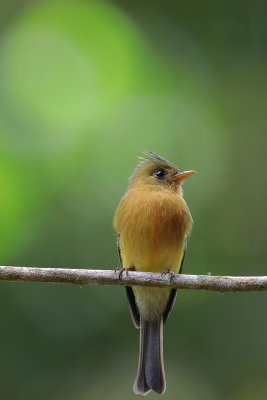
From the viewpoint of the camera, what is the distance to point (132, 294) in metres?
5.84

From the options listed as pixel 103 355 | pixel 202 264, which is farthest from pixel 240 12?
pixel 103 355

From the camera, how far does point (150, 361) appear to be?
5.56 meters

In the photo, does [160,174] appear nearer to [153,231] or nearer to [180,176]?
→ [180,176]

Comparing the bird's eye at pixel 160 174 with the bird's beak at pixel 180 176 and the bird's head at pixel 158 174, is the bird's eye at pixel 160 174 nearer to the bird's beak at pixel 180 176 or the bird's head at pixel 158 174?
the bird's head at pixel 158 174

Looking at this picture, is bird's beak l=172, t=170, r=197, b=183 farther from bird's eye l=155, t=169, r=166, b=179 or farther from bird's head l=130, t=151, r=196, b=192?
bird's eye l=155, t=169, r=166, b=179

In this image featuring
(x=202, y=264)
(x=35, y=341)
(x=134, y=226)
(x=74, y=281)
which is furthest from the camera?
(x=202, y=264)

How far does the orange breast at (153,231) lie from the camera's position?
5188 millimetres

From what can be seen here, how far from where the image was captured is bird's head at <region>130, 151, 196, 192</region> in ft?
18.7

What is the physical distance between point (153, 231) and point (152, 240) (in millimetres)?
71

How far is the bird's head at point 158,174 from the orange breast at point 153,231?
0.33 m

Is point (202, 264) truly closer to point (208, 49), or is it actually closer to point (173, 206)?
point (173, 206)

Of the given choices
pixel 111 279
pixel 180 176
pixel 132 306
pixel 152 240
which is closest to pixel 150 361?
pixel 132 306

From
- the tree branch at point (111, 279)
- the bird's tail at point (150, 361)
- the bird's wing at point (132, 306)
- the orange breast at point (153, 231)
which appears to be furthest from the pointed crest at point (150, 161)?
→ the tree branch at point (111, 279)

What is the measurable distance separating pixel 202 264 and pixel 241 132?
2.50m
